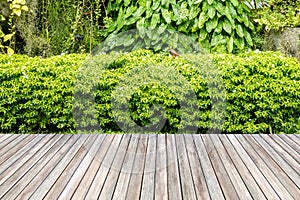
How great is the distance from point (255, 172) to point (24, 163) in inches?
61.4

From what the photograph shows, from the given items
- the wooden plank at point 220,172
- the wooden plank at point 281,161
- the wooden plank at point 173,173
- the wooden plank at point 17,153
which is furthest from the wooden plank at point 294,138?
the wooden plank at point 17,153

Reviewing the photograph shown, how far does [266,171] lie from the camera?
223 cm

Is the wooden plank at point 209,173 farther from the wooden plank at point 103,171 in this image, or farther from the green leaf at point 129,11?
the green leaf at point 129,11

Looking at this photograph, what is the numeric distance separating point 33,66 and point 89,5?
1.91 metres

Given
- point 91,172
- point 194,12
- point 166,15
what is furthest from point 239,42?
point 91,172

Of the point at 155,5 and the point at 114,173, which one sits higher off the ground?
the point at 155,5

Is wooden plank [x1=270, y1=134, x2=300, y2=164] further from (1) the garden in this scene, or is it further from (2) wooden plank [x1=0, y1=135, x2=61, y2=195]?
(2) wooden plank [x1=0, y1=135, x2=61, y2=195]

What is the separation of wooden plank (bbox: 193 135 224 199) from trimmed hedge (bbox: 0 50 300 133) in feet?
1.63

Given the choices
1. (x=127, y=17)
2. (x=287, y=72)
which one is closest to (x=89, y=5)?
(x=127, y=17)

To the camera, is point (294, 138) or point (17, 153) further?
point (294, 138)

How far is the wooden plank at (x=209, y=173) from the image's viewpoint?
1.91 meters

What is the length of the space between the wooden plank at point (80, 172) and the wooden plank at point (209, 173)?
779 mm

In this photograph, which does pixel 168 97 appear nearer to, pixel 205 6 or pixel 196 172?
pixel 196 172

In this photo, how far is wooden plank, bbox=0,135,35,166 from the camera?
8.12 ft
